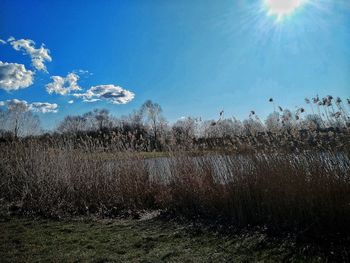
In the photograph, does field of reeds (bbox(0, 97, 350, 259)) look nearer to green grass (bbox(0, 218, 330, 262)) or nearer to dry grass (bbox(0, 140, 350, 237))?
dry grass (bbox(0, 140, 350, 237))

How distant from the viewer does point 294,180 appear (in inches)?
202

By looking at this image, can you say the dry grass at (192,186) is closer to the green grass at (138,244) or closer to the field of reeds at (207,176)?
the field of reeds at (207,176)

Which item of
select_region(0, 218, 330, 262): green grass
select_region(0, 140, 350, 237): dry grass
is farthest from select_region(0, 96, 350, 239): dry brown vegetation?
select_region(0, 218, 330, 262): green grass

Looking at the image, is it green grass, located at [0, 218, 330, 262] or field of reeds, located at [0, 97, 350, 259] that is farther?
field of reeds, located at [0, 97, 350, 259]

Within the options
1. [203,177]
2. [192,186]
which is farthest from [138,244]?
[203,177]

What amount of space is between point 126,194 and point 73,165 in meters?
1.83

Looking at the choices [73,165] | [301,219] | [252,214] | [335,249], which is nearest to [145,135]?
[73,165]

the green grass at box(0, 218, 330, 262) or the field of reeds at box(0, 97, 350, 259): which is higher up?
the field of reeds at box(0, 97, 350, 259)

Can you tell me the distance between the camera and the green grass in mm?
4191

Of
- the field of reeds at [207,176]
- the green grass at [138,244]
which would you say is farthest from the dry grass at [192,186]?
the green grass at [138,244]

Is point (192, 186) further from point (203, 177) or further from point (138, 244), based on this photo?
point (138, 244)

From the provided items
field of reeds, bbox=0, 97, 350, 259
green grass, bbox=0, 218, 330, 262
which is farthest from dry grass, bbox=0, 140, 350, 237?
green grass, bbox=0, 218, 330, 262

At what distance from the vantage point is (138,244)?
4.90 meters

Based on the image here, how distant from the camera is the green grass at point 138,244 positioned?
13.8 ft
